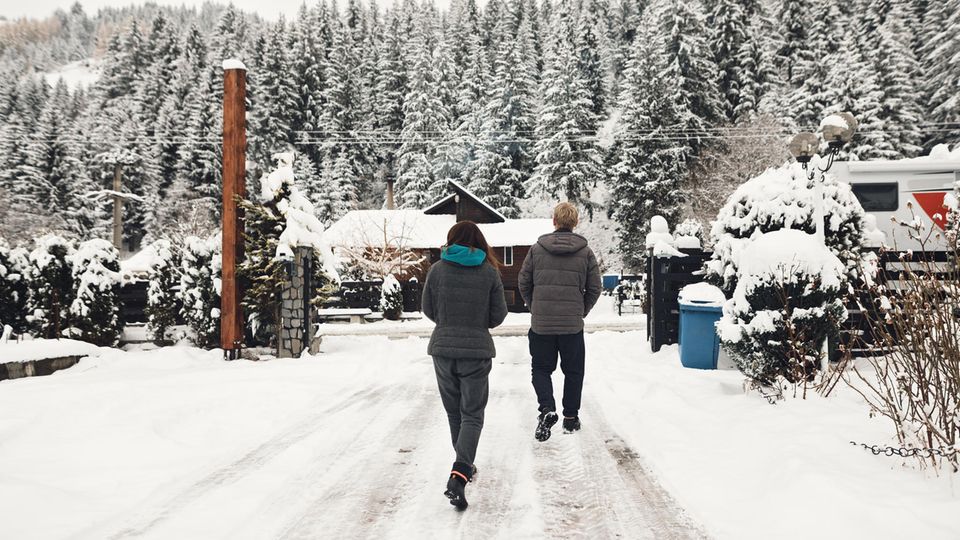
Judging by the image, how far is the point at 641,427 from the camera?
5.53 m

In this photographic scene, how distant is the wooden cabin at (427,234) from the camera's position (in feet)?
101

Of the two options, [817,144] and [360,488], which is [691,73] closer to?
[817,144]

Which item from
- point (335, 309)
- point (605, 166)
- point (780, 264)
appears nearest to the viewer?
point (780, 264)

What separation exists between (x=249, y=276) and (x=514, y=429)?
6.63 metres

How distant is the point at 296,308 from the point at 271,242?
127 cm

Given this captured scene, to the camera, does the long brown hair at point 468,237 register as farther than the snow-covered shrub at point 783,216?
No

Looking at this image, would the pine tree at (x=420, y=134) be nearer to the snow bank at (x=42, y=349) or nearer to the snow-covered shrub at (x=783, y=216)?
the snow bank at (x=42, y=349)

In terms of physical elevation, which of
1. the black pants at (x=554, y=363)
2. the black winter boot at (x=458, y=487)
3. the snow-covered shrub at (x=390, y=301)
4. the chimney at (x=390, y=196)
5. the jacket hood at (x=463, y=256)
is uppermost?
the chimney at (x=390, y=196)

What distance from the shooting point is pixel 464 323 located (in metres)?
3.88

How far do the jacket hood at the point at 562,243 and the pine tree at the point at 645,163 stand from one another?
3168 cm

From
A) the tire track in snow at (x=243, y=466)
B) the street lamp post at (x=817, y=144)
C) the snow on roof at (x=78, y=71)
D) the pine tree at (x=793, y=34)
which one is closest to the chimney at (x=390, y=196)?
the pine tree at (x=793, y=34)

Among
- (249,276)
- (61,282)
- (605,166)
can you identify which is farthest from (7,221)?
(605,166)

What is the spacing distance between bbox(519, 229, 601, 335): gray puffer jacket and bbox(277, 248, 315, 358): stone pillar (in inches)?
248

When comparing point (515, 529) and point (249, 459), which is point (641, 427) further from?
point (249, 459)
